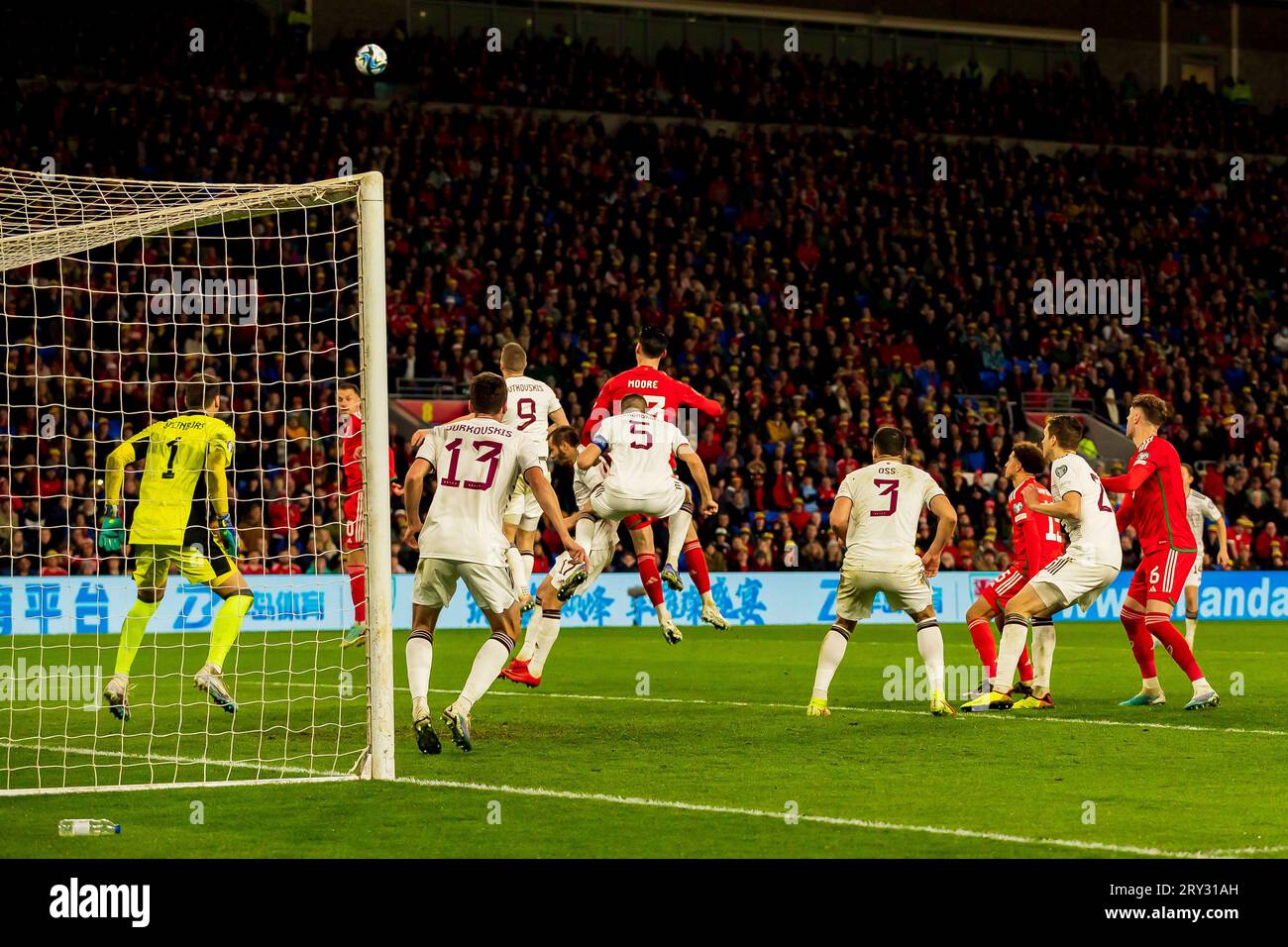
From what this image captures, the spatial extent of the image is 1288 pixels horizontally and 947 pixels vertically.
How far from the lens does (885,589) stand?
38.2 feet

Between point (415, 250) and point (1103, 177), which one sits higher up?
point (1103, 177)

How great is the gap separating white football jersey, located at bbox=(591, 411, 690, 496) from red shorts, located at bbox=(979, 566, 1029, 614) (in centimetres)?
269

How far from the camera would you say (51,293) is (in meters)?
24.4

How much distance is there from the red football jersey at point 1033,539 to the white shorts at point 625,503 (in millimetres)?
2742

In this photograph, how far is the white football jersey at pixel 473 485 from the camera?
9.53 m

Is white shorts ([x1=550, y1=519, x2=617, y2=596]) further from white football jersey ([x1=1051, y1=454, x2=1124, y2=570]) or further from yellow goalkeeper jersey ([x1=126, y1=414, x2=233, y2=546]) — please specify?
white football jersey ([x1=1051, y1=454, x2=1124, y2=570])

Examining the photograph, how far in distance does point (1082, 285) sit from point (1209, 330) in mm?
2711

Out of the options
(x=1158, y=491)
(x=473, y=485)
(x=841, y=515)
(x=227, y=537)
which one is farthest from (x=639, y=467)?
(x=473, y=485)

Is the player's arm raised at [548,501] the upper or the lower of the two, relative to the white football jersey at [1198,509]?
upper

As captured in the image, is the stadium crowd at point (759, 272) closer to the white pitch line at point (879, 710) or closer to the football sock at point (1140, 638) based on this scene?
the white pitch line at point (879, 710)

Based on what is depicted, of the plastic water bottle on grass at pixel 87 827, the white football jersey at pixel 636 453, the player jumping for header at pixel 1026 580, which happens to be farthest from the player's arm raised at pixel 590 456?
the plastic water bottle on grass at pixel 87 827

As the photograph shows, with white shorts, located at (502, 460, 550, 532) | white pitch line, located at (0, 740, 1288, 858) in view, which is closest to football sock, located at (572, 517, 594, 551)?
white shorts, located at (502, 460, 550, 532)
